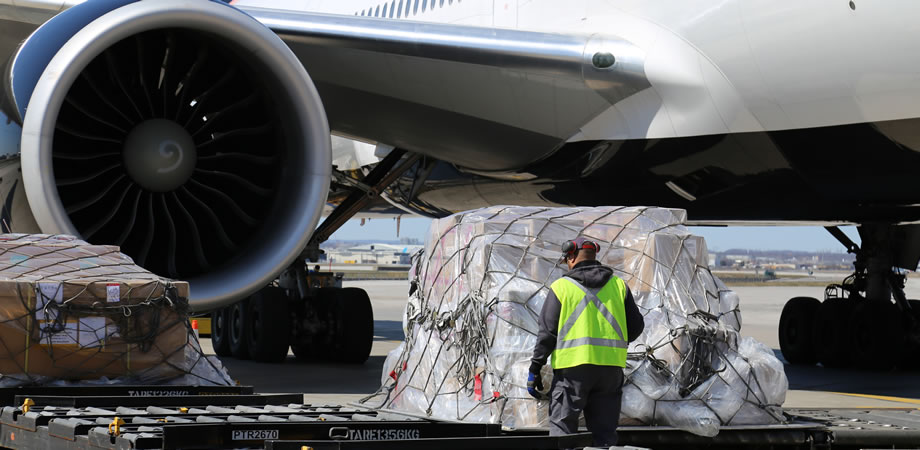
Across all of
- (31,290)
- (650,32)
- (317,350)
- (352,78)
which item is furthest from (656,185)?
(31,290)

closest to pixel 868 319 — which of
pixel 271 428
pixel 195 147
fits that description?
pixel 195 147

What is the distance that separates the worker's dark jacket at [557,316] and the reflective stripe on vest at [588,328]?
24mm

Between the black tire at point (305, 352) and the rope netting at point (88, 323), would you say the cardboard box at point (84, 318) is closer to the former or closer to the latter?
the rope netting at point (88, 323)

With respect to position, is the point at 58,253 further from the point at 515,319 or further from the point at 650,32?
the point at 650,32

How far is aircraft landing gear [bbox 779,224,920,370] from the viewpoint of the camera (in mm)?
11070

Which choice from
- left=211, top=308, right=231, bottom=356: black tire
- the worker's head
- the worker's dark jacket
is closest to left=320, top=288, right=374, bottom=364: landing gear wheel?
left=211, top=308, right=231, bottom=356: black tire

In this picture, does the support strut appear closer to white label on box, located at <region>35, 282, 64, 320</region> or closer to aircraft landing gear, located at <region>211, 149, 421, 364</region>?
aircraft landing gear, located at <region>211, 149, 421, 364</region>

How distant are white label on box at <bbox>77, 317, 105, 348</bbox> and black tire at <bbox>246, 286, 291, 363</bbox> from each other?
17.6 ft

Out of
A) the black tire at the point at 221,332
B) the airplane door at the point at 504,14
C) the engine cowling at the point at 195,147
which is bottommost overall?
the black tire at the point at 221,332

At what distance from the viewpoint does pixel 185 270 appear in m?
7.32

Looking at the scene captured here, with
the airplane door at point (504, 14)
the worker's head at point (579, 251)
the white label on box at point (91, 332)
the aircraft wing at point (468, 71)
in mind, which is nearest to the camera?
the worker's head at point (579, 251)

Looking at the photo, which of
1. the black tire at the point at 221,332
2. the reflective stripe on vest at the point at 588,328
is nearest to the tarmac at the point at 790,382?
the black tire at the point at 221,332

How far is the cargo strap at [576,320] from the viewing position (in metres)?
4.81

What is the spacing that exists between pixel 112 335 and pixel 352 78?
11.0 ft
